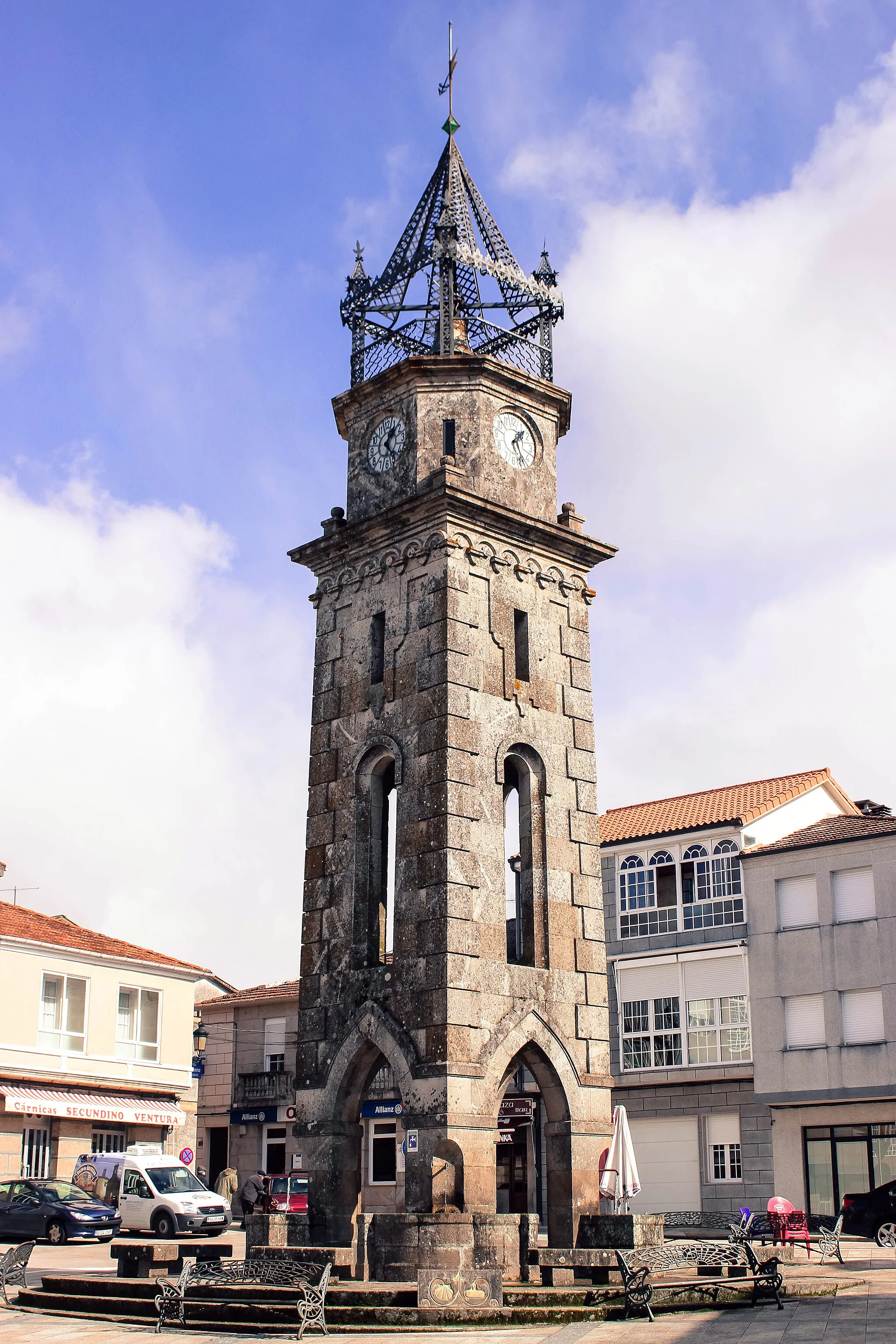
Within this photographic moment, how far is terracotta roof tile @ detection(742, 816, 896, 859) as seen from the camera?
111 ft

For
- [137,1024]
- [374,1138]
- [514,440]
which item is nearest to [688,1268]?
[514,440]

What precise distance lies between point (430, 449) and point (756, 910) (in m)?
18.9

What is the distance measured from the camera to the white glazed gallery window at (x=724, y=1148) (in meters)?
34.0

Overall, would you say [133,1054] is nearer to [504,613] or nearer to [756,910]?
Answer: [756,910]

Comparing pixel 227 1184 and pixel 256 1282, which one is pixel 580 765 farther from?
pixel 227 1184

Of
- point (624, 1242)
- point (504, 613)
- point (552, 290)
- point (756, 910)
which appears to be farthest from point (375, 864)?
point (756, 910)

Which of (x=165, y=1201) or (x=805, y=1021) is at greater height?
(x=805, y=1021)

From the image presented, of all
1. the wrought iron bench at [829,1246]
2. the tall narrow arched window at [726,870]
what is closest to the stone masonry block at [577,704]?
the wrought iron bench at [829,1246]

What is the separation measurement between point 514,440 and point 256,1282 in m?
11.8

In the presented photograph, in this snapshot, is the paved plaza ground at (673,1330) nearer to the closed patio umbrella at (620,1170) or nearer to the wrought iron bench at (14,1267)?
the wrought iron bench at (14,1267)

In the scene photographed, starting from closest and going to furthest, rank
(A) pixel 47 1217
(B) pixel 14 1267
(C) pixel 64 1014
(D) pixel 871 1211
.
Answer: (B) pixel 14 1267, (A) pixel 47 1217, (D) pixel 871 1211, (C) pixel 64 1014

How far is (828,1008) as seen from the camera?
33.1 metres

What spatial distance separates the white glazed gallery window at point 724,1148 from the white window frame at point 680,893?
4.64 meters

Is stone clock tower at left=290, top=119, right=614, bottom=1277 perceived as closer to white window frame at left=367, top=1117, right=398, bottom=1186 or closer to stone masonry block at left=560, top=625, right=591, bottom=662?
stone masonry block at left=560, top=625, right=591, bottom=662
